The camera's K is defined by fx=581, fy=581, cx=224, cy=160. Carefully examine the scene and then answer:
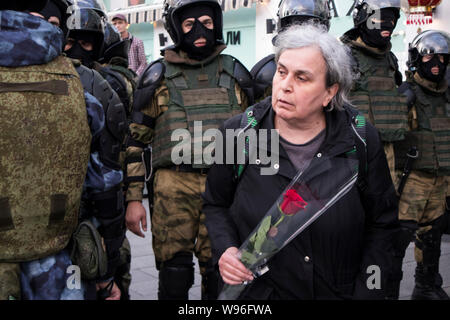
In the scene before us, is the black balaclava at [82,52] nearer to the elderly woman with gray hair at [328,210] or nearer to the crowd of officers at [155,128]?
the crowd of officers at [155,128]

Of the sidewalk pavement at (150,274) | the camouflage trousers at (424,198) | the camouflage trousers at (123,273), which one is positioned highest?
the camouflage trousers at (424,198)

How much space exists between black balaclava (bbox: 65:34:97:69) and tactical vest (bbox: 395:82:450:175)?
316 cm

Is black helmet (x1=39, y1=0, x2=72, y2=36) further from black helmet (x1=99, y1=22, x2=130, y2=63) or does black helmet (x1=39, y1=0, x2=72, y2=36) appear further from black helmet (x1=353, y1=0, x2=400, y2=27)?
black helmet (x1=353, y1=0, x2=400, y2=27)

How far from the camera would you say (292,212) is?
209 centimetres

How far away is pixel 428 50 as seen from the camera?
5.84 m

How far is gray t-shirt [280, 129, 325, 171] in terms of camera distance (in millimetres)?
2430

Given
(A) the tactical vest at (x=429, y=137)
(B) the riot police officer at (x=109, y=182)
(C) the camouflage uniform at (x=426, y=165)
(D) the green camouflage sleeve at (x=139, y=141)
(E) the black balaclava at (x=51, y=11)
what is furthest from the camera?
(A) the tactical vest at (x=429, y=137)

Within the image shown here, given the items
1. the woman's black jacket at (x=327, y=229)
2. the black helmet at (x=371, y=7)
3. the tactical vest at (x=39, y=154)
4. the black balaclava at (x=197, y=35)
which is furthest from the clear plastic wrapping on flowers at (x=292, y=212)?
the black helmet at (x=371, y=7)

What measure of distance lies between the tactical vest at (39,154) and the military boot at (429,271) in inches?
151

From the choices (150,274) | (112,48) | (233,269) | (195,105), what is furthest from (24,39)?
(150,274)

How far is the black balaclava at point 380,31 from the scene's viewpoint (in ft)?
17.5

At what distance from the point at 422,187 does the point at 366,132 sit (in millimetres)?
3464

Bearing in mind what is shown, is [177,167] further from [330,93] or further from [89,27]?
[330,93]

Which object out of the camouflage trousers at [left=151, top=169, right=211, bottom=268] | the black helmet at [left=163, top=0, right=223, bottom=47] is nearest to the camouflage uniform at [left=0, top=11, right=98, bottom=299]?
the camouflage trousers at [left=151, top=169, right=211, bottom=268]
